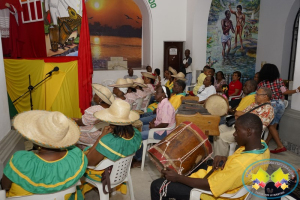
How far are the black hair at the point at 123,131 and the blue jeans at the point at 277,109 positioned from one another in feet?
10.4

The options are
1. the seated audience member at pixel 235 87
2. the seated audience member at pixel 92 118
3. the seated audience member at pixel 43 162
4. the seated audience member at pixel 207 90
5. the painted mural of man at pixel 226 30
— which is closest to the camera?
the seated audience member at pixel 43 162

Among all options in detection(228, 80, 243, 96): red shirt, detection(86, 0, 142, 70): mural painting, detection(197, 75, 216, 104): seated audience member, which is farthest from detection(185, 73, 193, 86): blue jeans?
detection(197, 75, 216, 104): seated audience member

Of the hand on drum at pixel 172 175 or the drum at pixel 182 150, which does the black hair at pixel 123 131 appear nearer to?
the drum at pixel 182 150

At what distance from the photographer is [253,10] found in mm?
10445

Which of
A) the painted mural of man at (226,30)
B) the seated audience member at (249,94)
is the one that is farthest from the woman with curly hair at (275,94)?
the painted mural of man at (226,30)

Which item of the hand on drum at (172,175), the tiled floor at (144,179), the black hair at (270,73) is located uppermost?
the black hair at (270,73)

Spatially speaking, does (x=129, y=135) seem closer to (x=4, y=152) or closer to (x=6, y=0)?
(x=4, y=152)

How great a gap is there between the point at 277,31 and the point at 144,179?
919 centimetres

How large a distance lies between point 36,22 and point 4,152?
5.39 metres

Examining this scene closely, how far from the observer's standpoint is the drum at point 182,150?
2.38m

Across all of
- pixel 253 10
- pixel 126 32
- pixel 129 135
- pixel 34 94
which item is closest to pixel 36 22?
pixel 34 94

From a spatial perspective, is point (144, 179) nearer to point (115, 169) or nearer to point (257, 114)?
point (115, 169)

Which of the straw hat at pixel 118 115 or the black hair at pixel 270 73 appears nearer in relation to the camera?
the straw hat at pixel 118 115

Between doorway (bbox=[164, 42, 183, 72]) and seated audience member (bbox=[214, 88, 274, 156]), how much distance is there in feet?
19.6
